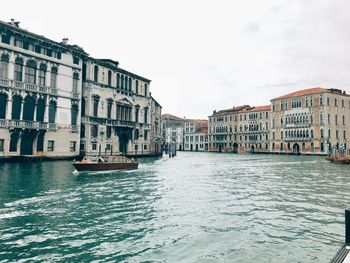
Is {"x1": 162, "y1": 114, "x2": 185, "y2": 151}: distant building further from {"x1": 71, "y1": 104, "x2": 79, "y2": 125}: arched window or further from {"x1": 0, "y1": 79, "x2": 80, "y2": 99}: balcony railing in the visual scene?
{"x1": 0, "y1": 79, "x2": 80, "y2": 99}: balcony railing

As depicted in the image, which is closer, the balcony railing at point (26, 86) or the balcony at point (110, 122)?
the balcony railing at point (26, 86)

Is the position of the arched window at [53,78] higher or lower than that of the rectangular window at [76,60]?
lower

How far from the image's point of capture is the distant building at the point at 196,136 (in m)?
102

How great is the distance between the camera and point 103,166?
23.5 meters

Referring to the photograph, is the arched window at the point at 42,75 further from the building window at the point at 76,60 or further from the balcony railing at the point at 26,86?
the building window at the point at 76,60

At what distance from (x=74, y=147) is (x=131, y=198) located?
24754 mm

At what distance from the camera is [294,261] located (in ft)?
21.1

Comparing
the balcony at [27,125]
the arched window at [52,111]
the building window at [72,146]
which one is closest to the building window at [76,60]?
the arched window at [52,111]

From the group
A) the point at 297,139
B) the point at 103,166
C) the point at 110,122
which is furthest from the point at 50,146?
the point at 297,139

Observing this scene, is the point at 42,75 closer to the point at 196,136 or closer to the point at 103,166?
the point at 103,166

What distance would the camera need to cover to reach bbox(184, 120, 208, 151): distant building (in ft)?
333

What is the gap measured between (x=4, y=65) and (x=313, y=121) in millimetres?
59509

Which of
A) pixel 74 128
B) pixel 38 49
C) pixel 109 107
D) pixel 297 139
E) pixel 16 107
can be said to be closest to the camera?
pixel 16 107

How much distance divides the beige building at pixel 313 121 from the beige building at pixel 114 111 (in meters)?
36.9
